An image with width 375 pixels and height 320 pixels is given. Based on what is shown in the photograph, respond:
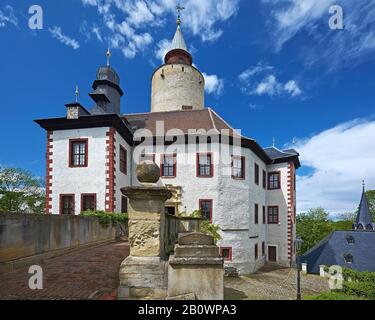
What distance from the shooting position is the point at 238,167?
18.7m

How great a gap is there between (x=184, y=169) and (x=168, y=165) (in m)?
1.26

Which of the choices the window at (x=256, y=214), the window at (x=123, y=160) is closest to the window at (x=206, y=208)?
the window at (x=256, y=214)

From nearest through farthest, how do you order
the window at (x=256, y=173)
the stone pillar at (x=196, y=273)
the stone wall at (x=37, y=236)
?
the stone pillar at (x=196, y=273) < the stone wall at (x=37, y=236) < the window at (x=256, y=173)

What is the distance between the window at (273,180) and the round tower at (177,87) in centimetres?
1018

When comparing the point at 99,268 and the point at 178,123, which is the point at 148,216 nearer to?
the point at 99,268

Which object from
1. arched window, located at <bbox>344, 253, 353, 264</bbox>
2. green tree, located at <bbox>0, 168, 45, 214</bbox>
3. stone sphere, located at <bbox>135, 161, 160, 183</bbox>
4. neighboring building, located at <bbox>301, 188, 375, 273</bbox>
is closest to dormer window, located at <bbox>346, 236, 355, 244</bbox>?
neighboring building, located at <bbox>301, 188, 375, 273</bbox>

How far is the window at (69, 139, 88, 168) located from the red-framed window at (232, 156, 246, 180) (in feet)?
33.5

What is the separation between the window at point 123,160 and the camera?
1700 cm

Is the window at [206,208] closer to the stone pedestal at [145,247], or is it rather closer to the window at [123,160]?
the window at [123,160]

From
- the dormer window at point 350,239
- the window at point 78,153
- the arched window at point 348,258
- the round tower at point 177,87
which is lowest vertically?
the arched window at point 348,258

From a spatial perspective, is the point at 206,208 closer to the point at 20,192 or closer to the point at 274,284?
the point at 274,284
